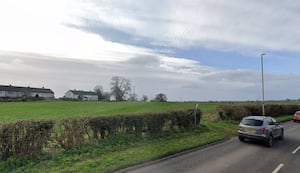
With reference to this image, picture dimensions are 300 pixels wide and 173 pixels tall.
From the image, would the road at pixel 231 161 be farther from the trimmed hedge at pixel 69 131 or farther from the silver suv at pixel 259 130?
the trimmed hedge at pixel 69 131

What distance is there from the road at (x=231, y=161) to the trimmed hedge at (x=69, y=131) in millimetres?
3219

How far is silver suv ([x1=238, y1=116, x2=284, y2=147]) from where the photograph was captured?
14.7m

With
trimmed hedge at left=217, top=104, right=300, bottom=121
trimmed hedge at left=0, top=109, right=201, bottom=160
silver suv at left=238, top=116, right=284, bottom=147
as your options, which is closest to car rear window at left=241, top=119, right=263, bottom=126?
silver suv at left=238, top=116, right=284, bottom=147

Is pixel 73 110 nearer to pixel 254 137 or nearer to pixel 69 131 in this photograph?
pixel 254 137

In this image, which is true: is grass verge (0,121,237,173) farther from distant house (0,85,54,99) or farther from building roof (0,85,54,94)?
building roof (0,85,54,94)

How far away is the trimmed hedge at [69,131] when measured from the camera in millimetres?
9039

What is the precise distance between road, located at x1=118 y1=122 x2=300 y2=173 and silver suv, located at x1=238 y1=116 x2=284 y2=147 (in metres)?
0.88

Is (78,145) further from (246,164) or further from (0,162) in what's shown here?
(246,164)

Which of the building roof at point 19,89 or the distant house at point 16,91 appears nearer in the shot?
the distant house at point 16,91

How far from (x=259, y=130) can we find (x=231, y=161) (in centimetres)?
528

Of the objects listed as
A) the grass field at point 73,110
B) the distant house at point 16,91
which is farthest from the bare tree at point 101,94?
the grass field at point 73,110

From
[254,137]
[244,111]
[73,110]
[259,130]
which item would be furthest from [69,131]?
[73,110]

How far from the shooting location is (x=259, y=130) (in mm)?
14859

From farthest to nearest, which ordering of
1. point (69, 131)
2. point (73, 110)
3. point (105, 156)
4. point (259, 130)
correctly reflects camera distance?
point (73, 110)
point (259, 130)
point (69, 131)
point (105, 156)
